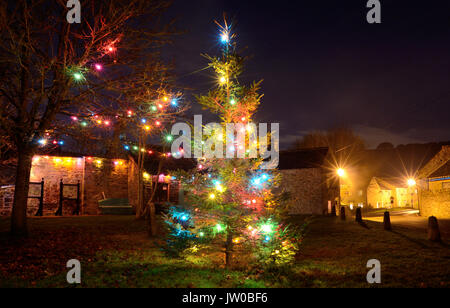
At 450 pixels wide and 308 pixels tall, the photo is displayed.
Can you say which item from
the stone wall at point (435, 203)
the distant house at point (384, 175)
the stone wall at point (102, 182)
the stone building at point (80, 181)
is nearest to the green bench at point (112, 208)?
the stone wall at point (102, 182)

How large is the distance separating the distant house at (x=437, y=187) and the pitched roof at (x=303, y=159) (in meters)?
8.20

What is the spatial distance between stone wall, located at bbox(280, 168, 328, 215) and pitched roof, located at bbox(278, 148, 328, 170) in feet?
1.59

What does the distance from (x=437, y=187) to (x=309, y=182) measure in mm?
9716

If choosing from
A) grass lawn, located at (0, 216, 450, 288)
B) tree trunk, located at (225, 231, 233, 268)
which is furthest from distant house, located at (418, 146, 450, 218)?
tree trunk, located at (225, 231, 233, 268)

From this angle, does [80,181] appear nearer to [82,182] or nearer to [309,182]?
[82,182]

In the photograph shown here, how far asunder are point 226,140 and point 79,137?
5632mm

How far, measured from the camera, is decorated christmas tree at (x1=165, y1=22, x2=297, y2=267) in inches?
249

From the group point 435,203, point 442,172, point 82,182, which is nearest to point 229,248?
point 82,182

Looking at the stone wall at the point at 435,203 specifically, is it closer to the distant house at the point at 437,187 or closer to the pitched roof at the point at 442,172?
the distant house at the point at 437,187

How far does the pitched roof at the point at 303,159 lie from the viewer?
27.7m
